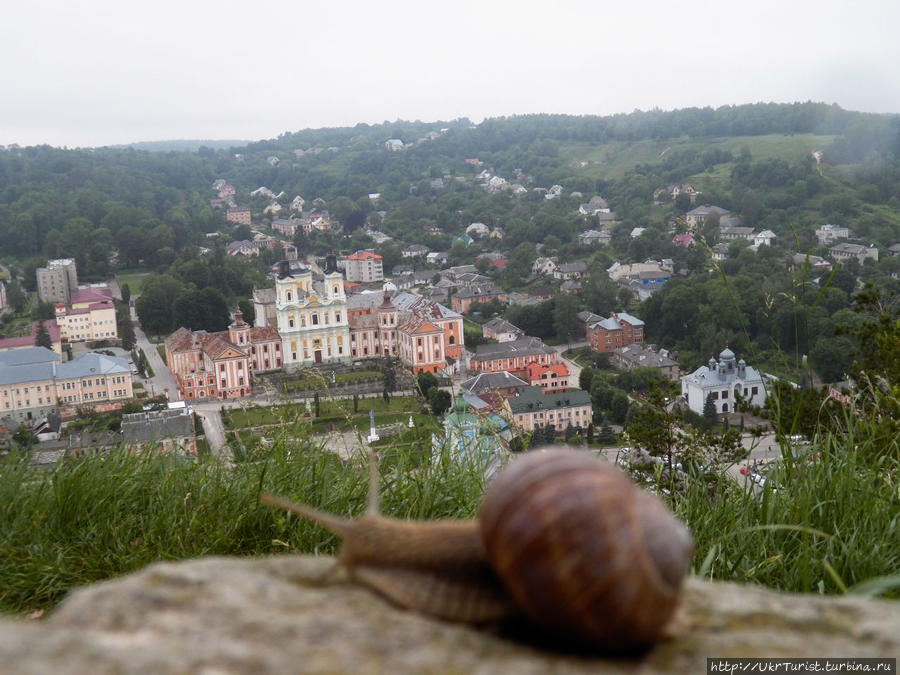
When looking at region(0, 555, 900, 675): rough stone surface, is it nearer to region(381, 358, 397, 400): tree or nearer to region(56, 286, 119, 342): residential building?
region(381, 358, 397, 400): tree

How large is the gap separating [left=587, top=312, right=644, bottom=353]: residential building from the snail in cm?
2745

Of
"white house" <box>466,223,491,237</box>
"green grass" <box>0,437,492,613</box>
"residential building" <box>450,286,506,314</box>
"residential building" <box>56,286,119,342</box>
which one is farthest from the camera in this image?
"white house" <box>466,223,491,237</box>

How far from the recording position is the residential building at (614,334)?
28266 mm

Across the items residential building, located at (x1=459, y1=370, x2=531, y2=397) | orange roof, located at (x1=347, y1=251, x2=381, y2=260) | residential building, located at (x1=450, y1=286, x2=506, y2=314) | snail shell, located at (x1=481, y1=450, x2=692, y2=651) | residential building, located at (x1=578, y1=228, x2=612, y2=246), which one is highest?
snail shell, located at (x1=481, y1=450, x2=692, y2=651)

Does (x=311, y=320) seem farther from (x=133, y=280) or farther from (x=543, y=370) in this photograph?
(x=133, y=280)

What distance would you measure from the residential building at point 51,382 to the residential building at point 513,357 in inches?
385

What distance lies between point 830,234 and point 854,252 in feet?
13.6

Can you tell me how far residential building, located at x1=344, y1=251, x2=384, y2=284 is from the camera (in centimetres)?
4459

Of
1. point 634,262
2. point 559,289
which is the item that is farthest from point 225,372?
point 634,262

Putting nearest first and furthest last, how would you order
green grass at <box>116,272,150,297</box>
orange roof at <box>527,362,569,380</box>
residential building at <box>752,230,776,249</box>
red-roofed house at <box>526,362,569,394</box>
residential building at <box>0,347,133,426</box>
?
residential building at <box>0,347,133,426</box>
red-roofed house at <box>526,362,569,394</box>
orange roof at <box>527,362,569,380</box>
residential building at <box>752,230,776,249</box>
green grass at <box>116,272,150,297</box>

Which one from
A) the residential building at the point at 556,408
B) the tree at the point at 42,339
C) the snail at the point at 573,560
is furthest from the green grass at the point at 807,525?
the tree at the point at 42,339

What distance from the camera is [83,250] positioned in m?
40.4

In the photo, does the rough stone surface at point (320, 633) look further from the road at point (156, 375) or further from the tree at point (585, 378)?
the road at point (156, 375)

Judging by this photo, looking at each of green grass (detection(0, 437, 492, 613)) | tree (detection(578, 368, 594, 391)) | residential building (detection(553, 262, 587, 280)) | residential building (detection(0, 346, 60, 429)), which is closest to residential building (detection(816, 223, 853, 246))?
residential building (detection(553, 262, 587, 280))
